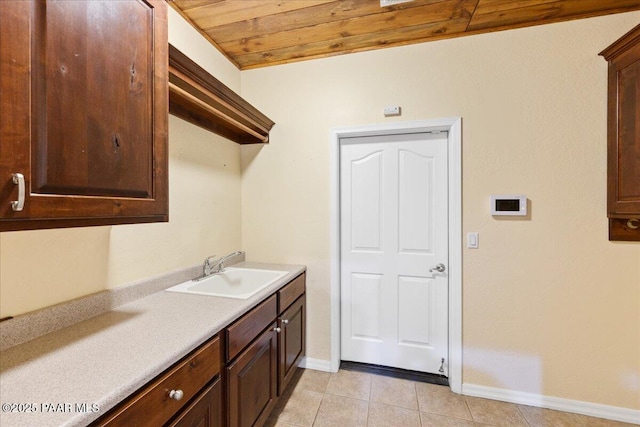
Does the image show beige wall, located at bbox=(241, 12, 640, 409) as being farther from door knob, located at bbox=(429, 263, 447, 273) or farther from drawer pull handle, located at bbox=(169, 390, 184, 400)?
drawer pull handle, located at bbox=(169, 390, 184, 400)

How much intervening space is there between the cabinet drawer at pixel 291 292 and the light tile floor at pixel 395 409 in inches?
25.9

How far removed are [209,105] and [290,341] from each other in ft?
5.36

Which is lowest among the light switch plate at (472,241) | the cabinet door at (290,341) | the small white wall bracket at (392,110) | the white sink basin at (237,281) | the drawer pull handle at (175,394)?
the cabinet door at (290,341)

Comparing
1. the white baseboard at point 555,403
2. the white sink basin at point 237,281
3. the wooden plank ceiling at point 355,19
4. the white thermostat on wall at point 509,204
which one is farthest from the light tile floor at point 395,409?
the wooden plank ceiling at point 355,19

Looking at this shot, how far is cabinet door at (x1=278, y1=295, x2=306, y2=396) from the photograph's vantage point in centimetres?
177

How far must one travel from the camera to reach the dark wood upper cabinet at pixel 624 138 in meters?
1.52

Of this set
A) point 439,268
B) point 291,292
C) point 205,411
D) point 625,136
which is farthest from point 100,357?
point 625,136

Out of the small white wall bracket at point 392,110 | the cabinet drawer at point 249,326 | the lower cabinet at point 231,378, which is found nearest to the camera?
the lower cabinet at point 231,378

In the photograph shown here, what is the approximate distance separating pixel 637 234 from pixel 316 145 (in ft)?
7.09

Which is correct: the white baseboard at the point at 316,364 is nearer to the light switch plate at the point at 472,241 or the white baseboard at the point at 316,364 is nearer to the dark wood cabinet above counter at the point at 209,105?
the light switch plate at the point at 472,241

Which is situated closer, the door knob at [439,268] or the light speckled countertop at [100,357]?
the light speckled countertop at [100,357]

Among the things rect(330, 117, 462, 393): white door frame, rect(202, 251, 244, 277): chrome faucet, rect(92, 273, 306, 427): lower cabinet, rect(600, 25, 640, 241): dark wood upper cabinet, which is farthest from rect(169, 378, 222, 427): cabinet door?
rect(600, 25, 640, 241): dark wood upper cabinet

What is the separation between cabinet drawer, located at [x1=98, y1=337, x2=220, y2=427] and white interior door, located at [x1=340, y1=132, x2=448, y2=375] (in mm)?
1370

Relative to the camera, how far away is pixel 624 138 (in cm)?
159
